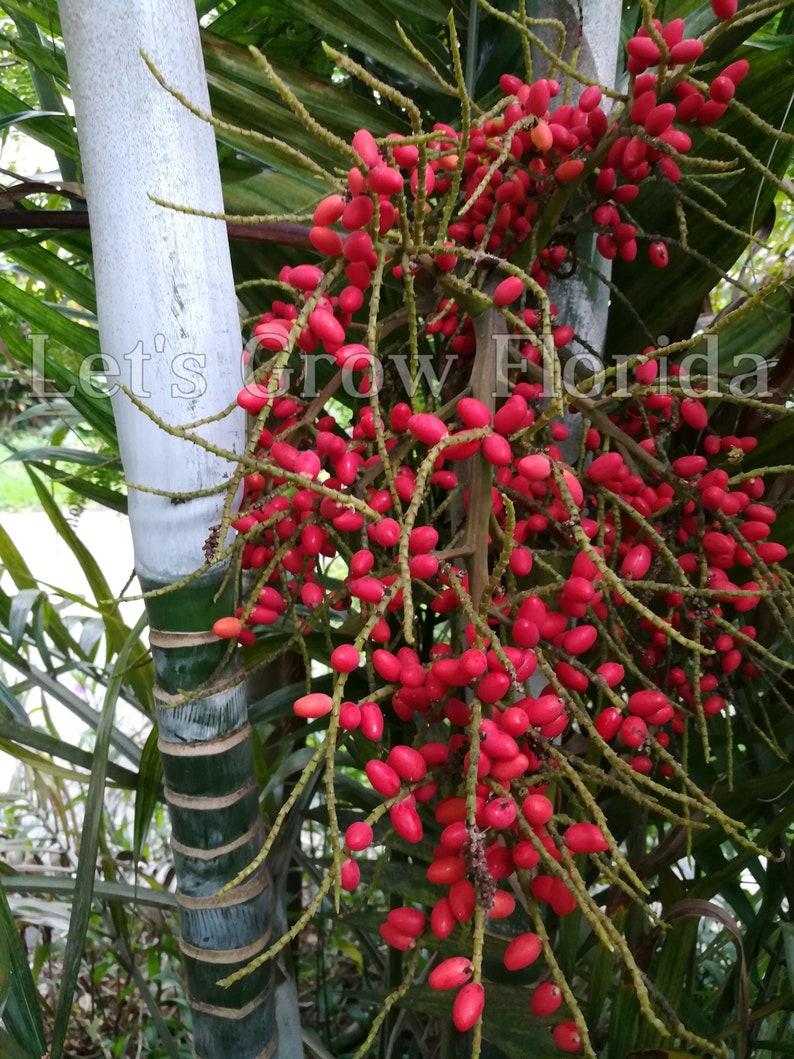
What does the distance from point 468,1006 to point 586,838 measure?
2.9 inches

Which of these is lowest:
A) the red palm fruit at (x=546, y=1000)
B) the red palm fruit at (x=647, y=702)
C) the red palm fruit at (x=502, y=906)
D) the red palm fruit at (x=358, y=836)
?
the red palm fruit at (x=546, y=1000)

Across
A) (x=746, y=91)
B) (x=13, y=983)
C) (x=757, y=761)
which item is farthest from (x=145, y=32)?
(x=757, y=761)

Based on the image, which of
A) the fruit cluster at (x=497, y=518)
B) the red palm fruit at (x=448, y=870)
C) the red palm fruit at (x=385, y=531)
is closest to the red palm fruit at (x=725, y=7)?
the fruit cluster at (x=497, y=518)

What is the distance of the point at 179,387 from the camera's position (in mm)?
397

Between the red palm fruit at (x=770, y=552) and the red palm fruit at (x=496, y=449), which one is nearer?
the red palm fruit at (x=496, y=449)

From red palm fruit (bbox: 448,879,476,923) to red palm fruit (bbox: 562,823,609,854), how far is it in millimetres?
46

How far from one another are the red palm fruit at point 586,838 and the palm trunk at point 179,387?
19 centimetres

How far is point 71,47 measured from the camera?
0.37 metres

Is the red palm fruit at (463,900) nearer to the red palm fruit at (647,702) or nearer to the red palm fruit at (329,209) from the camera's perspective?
the red palm fruit at (647,702)

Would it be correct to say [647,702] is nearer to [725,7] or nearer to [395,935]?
[395,935]

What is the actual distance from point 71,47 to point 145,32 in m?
0.04

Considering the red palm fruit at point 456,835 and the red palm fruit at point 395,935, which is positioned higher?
the red palm fruit at point 456,835

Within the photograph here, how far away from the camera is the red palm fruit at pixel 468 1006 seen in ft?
0.93

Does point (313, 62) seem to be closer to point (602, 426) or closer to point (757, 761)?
point (602, 426)
